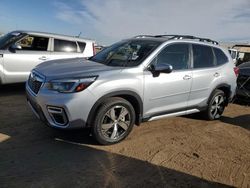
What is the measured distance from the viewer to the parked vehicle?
692cm

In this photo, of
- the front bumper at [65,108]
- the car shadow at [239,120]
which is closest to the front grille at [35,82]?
the front bumper at [65,108]

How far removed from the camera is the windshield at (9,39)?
6973 mm

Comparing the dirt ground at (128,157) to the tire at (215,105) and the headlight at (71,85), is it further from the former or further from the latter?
the headlight at (71,85)

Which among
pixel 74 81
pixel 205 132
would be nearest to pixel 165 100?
pixel 205 132

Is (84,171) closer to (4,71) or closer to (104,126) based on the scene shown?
(104,126)

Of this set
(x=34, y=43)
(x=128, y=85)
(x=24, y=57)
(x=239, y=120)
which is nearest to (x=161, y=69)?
(x=128, y=85)

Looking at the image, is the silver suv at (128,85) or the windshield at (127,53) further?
the windshield at (127,53)

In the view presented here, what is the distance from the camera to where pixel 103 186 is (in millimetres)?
3170

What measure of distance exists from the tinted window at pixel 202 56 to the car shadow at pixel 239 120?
1.48 metres

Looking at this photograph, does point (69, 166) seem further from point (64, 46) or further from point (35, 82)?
point (64, 46)

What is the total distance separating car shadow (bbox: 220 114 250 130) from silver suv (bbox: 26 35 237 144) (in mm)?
700

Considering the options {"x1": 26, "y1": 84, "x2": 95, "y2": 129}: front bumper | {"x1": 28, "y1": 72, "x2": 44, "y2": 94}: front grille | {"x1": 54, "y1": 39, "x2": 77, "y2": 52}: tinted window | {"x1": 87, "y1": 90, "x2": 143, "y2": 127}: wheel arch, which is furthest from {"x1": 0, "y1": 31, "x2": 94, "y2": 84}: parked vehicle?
{"x1": 87, "y1": 90, "x2": 143, "y2": 127}: wheel arch

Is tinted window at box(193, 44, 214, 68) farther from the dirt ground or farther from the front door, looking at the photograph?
A: the dirt ground

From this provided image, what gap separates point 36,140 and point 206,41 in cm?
412
